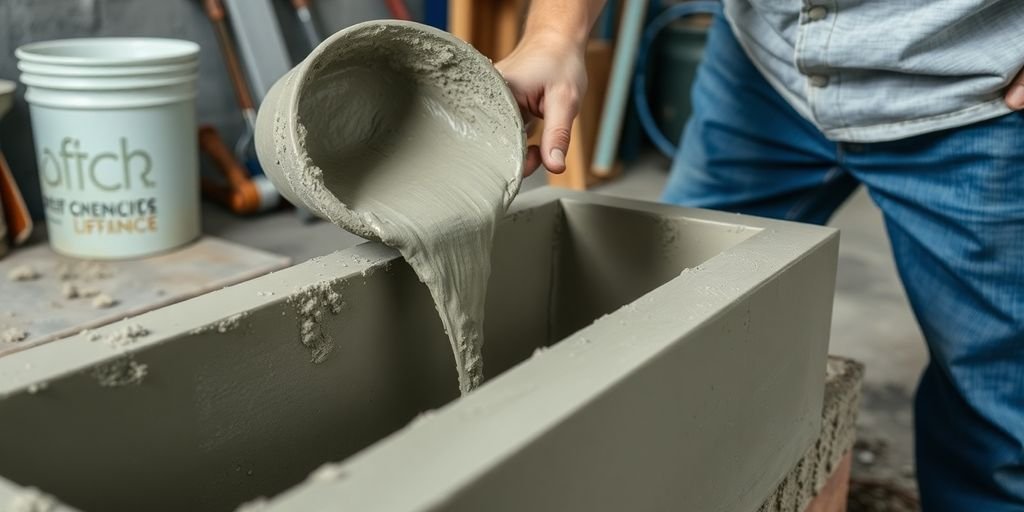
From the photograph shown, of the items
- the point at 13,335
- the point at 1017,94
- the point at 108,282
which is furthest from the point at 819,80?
the point at 108,282

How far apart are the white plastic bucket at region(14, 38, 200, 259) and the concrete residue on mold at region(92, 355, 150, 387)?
1.62 m

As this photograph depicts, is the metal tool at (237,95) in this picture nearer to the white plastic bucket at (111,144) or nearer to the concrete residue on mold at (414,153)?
the white plastic bucket at (111,144)

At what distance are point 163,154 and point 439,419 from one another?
1955 mm

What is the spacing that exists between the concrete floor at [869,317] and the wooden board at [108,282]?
1.00 ft

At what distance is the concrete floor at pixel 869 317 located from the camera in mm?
2055

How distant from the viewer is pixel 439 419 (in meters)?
0.62

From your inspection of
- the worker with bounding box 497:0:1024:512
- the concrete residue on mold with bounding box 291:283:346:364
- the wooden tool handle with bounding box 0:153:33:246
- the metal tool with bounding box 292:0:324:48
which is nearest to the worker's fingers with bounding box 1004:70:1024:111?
the worker with bounding box 497:0:1024:512

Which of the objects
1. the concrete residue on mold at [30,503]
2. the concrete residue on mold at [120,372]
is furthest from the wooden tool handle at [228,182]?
the concrete residue on mold at [30,503]

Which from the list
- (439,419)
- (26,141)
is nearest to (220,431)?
(439,419)

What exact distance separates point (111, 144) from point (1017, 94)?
1.98 meters

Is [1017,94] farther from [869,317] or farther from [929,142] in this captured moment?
[869,317]

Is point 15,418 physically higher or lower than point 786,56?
lower

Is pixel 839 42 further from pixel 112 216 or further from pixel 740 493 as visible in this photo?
pixel 112 216

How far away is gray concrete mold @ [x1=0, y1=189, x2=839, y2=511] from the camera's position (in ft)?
2.00
